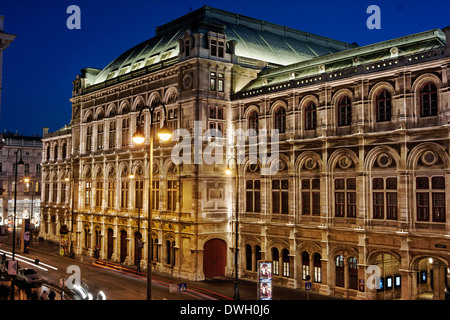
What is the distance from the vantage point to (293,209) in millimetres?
39312

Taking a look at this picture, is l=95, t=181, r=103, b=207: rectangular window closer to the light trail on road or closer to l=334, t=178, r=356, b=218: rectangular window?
the light trail on road

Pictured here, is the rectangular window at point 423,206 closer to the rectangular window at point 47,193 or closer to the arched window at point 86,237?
Result: the arched window at point 86,237

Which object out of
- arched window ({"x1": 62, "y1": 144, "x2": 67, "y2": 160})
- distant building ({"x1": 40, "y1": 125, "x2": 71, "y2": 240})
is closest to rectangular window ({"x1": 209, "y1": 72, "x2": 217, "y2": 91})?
distant building ({"x1": 40, "y1": 125, "x2": 71, "y2": 240})

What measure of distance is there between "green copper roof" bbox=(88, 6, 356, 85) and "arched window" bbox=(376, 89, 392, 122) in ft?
57.0

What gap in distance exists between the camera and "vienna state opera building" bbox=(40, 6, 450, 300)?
32.1 metres

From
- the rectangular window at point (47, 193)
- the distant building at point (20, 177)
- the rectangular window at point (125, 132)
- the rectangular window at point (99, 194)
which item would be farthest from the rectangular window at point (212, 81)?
the distant building at point (20, 177)

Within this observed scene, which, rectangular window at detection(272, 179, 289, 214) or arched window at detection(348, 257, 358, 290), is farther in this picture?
rectangular window at detection(272, 179, 289, 214)

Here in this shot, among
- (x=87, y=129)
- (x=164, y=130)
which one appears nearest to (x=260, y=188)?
(x=164, y=130)

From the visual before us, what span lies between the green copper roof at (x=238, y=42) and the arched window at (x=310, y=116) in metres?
12.1

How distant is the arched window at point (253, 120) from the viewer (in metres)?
43.7
